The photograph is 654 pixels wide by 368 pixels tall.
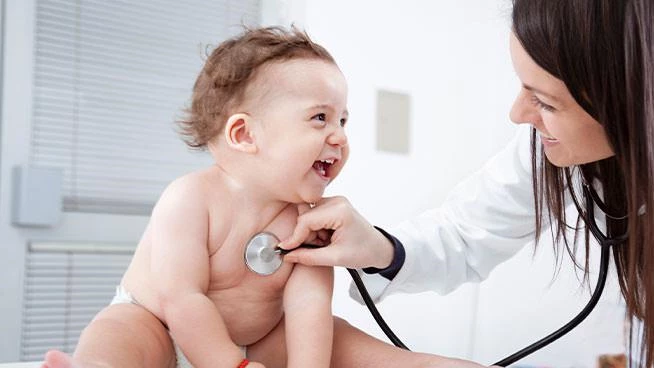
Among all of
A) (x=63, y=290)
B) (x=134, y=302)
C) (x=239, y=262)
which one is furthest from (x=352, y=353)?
(x=63, y=290)

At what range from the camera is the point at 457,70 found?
2834 millimetres

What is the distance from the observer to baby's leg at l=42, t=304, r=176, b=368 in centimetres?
91

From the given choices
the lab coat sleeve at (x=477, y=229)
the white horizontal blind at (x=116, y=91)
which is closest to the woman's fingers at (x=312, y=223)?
the lab coat sleeve at (x=477, y=229)

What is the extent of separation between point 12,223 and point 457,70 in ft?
5.44

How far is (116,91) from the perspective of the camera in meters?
2.40

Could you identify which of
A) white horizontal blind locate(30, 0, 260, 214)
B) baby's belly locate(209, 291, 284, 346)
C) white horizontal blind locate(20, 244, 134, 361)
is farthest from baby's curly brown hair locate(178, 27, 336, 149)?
white horizontal blind locate(20, 244, 134, 361)

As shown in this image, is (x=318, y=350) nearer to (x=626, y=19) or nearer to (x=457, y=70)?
(x=626, y=19)

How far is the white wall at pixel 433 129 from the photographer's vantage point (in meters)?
2.46

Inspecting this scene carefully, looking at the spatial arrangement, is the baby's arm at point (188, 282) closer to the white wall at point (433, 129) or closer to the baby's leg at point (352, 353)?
the baby's leg at point (352, 353)

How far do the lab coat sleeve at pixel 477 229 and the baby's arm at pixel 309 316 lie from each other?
0.85ft

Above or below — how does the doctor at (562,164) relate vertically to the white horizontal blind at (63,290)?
above

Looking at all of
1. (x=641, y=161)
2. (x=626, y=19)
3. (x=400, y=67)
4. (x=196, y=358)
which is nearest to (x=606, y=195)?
(x=641, y=161)

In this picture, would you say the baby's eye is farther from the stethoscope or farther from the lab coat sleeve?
the lab coat sleeve

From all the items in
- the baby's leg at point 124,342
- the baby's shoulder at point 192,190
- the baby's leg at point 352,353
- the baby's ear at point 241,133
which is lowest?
the baby's leg at point 352,353
